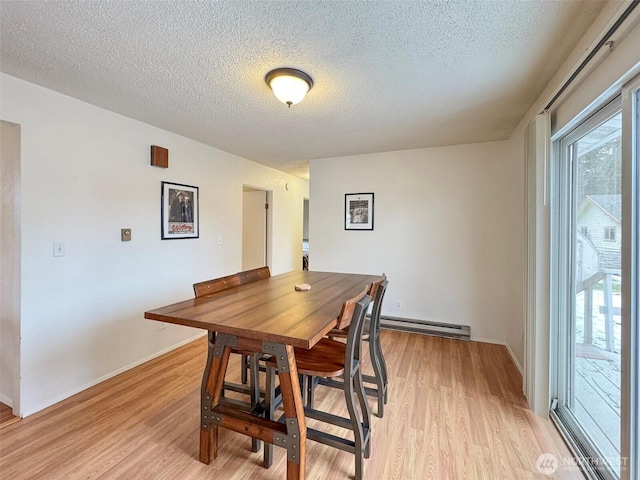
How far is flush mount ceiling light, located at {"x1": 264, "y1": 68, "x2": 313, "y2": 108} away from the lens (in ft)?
5.81

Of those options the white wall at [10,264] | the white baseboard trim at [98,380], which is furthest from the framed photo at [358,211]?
the white wall at [10,264]

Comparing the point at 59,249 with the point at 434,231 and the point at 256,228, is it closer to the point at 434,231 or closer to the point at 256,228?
the point at 256,228

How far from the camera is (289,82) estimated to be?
5.89 ft

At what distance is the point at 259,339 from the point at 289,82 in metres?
1.52

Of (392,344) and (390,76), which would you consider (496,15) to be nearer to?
(390,76)

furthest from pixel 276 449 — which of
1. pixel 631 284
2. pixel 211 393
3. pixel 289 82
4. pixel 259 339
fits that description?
pixel 289 82

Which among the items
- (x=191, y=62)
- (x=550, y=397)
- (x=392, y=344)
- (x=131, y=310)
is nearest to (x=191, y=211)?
(x=131, y=310)

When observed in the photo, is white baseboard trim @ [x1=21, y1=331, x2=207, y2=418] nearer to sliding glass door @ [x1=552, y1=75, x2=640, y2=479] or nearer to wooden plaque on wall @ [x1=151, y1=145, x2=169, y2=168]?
wooden plaque on wall @ [x1=151, y1=145, x2=169, y2=168]

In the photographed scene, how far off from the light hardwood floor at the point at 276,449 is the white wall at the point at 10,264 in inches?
14.5

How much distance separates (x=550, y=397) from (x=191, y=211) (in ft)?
11.6

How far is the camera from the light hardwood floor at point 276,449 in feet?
4.95

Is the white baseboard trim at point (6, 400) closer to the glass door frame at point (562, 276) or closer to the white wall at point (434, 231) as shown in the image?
the white wall at point (434, 231)

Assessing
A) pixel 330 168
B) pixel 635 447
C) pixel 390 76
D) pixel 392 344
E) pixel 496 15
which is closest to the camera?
pixel 635 447

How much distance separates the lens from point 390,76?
6.16 feet
